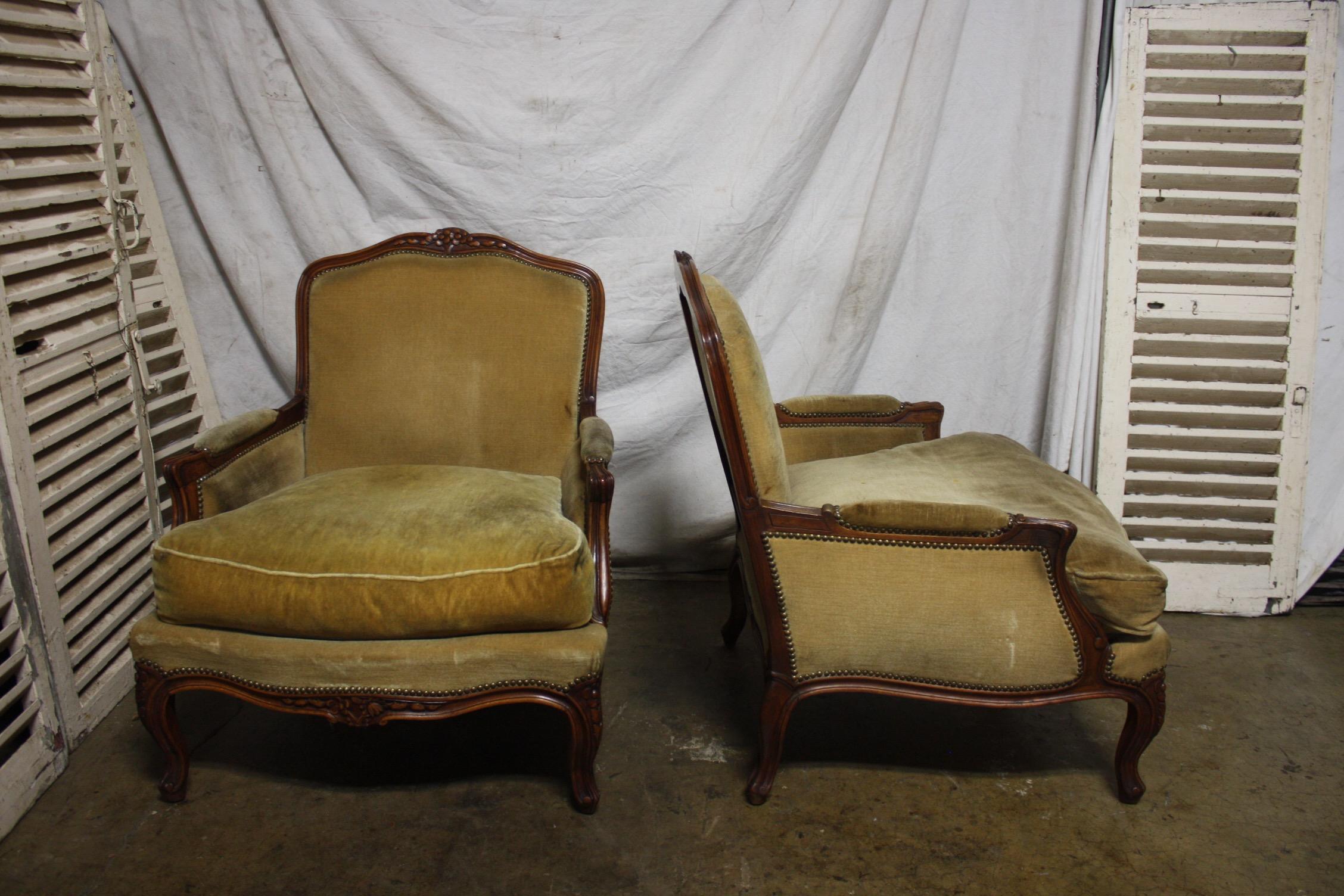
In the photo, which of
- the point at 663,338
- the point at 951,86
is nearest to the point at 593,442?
the point at 663,338

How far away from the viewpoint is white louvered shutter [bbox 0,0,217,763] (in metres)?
2.05

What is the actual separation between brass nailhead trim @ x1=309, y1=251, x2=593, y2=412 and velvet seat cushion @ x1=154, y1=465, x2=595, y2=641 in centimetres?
62

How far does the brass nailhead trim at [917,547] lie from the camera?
1.84 meters

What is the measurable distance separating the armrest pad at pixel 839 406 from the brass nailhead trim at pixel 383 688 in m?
0.95

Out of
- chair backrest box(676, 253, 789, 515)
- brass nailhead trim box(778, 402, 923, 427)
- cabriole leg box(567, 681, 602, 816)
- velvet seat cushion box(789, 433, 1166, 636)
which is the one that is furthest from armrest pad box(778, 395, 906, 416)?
cabriole leg box(567, 681, 602, 816)

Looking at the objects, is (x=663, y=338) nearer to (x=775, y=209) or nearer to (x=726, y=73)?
(x=775, y=209)

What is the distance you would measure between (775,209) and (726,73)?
369 mm

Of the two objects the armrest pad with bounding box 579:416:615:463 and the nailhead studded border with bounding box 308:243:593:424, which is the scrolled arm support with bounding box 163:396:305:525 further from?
the armrest pad with bounding box 579:416:615:463

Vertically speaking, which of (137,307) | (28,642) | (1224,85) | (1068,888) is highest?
(1224,85)

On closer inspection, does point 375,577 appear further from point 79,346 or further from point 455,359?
point 79,346

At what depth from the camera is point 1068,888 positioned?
176 centimetres

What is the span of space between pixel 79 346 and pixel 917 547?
178cm

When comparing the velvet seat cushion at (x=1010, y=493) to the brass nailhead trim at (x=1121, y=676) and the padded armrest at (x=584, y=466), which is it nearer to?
the brass nailhead trim at (x=1121, y=676)

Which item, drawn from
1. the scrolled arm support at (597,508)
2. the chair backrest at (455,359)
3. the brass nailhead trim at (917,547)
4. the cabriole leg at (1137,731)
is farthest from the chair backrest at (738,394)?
the cabriole leg at (1137,731)
